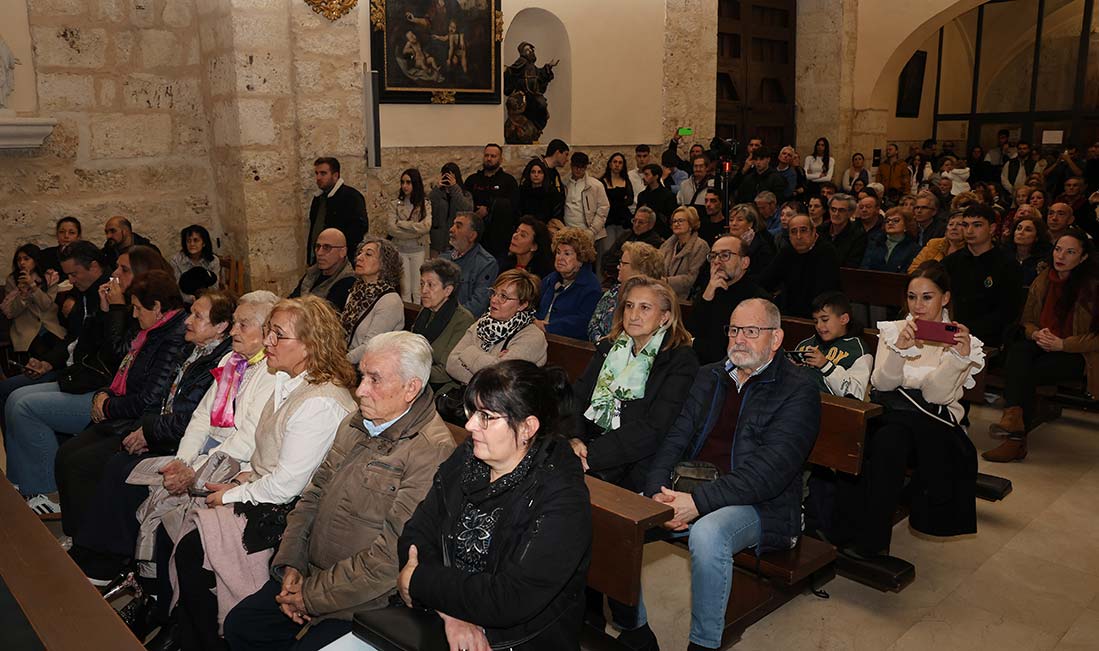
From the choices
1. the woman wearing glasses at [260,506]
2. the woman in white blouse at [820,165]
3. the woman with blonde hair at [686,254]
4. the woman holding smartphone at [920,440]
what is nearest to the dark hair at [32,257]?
the woman wearing glasses at [260,506]

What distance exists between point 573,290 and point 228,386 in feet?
6.74

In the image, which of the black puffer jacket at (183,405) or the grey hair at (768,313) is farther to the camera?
the black puffer jacket at (183,405)

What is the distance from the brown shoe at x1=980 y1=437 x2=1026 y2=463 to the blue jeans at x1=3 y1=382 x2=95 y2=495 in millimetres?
4794

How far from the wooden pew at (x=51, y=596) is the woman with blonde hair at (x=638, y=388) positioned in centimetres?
166

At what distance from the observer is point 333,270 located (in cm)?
518

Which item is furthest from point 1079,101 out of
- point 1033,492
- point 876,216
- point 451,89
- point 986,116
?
point 1033,492

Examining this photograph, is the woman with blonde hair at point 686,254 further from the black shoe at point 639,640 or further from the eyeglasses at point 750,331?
the black shoe at point 639,640

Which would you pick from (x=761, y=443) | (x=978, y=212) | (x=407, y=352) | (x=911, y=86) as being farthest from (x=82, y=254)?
(x=911, y=86)

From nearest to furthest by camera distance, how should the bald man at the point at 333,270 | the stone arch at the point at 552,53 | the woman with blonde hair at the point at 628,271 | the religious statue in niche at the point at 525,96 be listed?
the woman with blonde hair at the point at 628,271 → the bald man at the point at 333,270 → the religious statue in niche at the point at 525,96 → the stone arch at the point at 552,53

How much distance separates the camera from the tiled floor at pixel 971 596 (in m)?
3.23

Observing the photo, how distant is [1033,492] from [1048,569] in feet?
2.85

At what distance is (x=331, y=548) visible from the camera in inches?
105

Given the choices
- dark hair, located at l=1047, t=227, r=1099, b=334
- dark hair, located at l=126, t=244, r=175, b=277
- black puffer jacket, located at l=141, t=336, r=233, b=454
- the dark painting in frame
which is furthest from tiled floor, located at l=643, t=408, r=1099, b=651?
the dark painting in frame

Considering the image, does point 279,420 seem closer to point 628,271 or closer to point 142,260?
point 628,271
